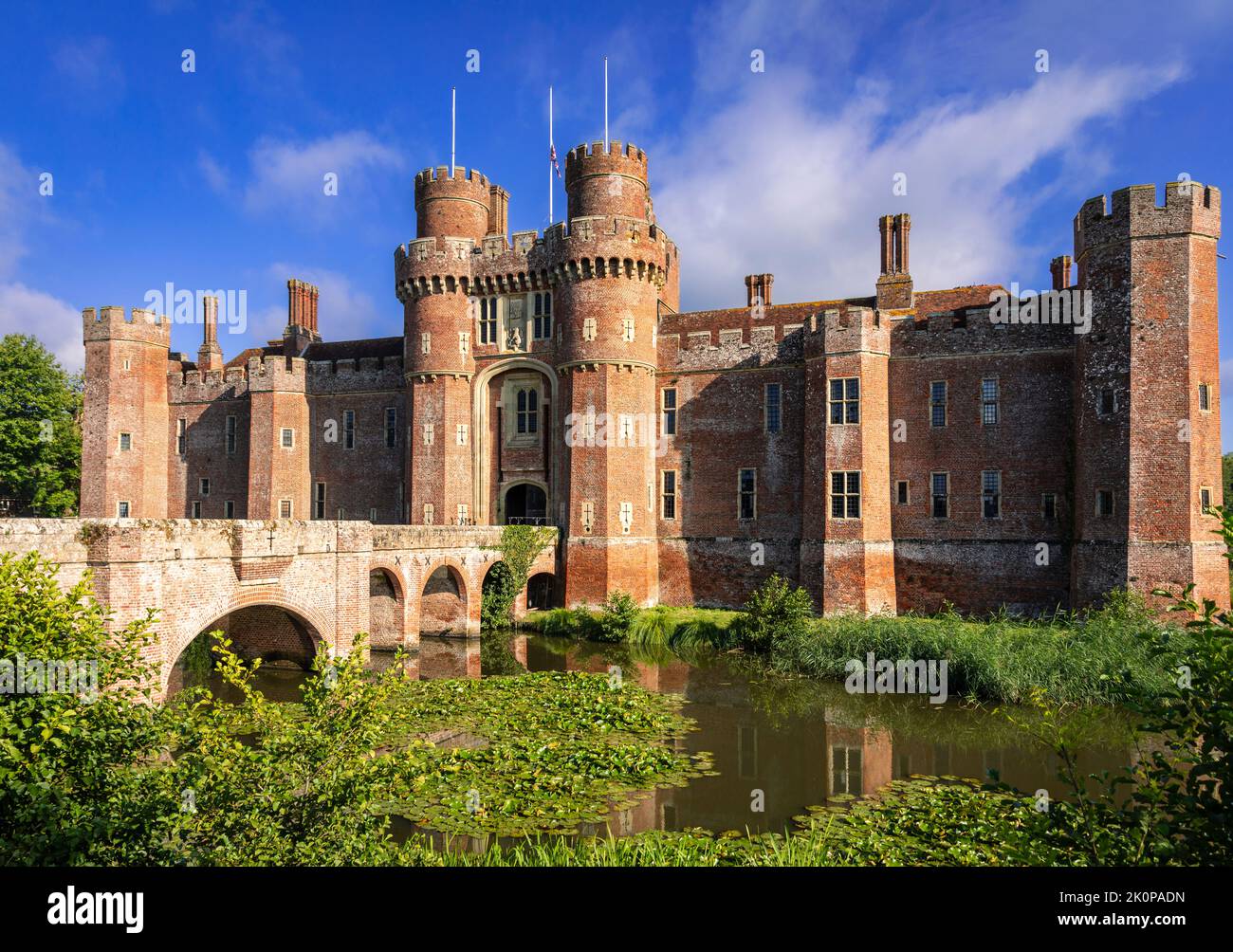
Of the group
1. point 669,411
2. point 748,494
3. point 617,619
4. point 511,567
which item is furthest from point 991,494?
point 511,567

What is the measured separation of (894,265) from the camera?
29266 mm

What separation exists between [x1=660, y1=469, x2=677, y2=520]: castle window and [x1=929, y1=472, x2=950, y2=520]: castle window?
9307mm

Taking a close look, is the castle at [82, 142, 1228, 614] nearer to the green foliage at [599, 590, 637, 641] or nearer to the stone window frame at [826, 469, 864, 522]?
the stone window frame at [826, 469, 864, 522]

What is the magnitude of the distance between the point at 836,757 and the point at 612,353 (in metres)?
17.6

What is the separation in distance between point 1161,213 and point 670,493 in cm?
1769

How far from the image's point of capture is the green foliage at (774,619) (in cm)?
2336

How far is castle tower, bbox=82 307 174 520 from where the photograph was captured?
114ft

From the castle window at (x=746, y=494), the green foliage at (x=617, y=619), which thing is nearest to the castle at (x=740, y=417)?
the castle window at (x=746, y=494)

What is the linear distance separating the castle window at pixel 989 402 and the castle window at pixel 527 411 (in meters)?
16.4

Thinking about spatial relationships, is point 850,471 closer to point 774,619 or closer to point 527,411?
point 774,619

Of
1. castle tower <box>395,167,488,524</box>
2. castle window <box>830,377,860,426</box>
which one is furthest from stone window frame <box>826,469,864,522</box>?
castle tower <box>395,167,488,524</box>
